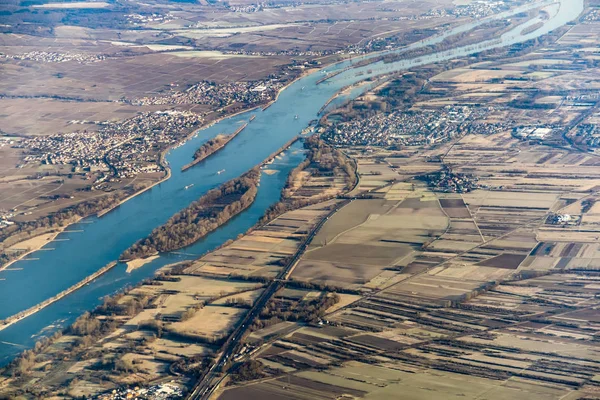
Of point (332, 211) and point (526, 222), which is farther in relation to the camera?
point (332, 211)

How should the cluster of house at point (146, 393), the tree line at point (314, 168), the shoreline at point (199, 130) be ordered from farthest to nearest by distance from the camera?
the shoreline at point (199, 130) → the tree line at point (314, 168) → the cluster of house at point (146, 393)

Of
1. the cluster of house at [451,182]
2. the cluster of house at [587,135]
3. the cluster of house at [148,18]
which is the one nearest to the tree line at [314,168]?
the cluster of house at [451,182]

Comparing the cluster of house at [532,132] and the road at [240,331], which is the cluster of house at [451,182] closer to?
the road at [240,331]

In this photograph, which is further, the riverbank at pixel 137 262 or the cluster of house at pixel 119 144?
the cluster of house at pixel 119 144

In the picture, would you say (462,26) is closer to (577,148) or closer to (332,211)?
(577,148)

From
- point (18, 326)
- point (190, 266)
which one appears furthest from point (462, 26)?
point (18, 326)
